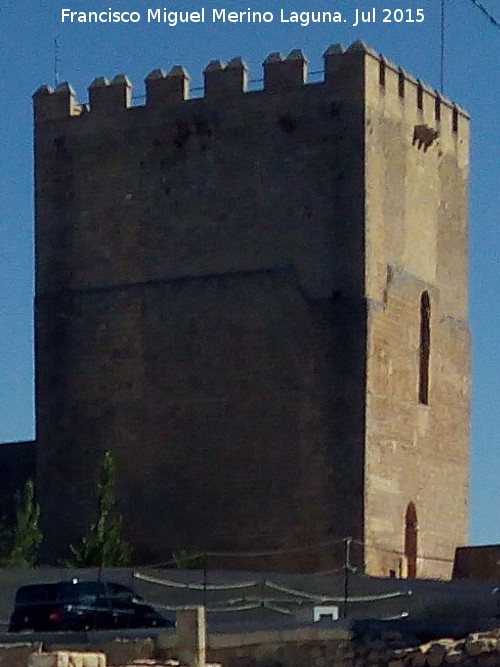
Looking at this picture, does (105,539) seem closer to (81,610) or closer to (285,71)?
(285,71)

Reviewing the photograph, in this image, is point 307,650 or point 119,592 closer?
point 307,650

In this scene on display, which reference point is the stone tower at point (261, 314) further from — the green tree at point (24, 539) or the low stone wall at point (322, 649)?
the low stone wall at point (322, 649)

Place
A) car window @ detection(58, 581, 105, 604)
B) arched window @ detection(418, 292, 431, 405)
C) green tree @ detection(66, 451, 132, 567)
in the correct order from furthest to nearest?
1. arched window @ detection(418, 292, 431, 405)
2. green tree @ detection(66, 451, 132, 567)
3. car window @ detection(58, 581, 105, 604)

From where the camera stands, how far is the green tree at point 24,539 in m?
39.6

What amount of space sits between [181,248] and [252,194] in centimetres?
157

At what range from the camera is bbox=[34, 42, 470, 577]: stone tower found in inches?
1560

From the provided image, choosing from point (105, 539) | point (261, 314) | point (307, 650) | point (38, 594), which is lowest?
point (307, 650)

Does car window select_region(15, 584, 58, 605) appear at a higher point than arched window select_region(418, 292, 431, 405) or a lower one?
lower

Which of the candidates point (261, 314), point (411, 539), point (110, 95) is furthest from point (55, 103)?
point (411, 539)

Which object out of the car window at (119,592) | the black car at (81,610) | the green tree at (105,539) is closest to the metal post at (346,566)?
the car window at (119,592)

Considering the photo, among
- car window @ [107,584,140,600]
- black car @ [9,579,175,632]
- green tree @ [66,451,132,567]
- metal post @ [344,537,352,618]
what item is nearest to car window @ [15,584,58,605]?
black car @ [9,579,175,632]

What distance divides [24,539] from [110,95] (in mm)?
8167

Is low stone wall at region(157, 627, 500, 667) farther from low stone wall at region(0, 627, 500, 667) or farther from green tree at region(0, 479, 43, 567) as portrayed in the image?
green tree at region(0, 479, 43, 567)

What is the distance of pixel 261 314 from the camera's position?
40219mm
